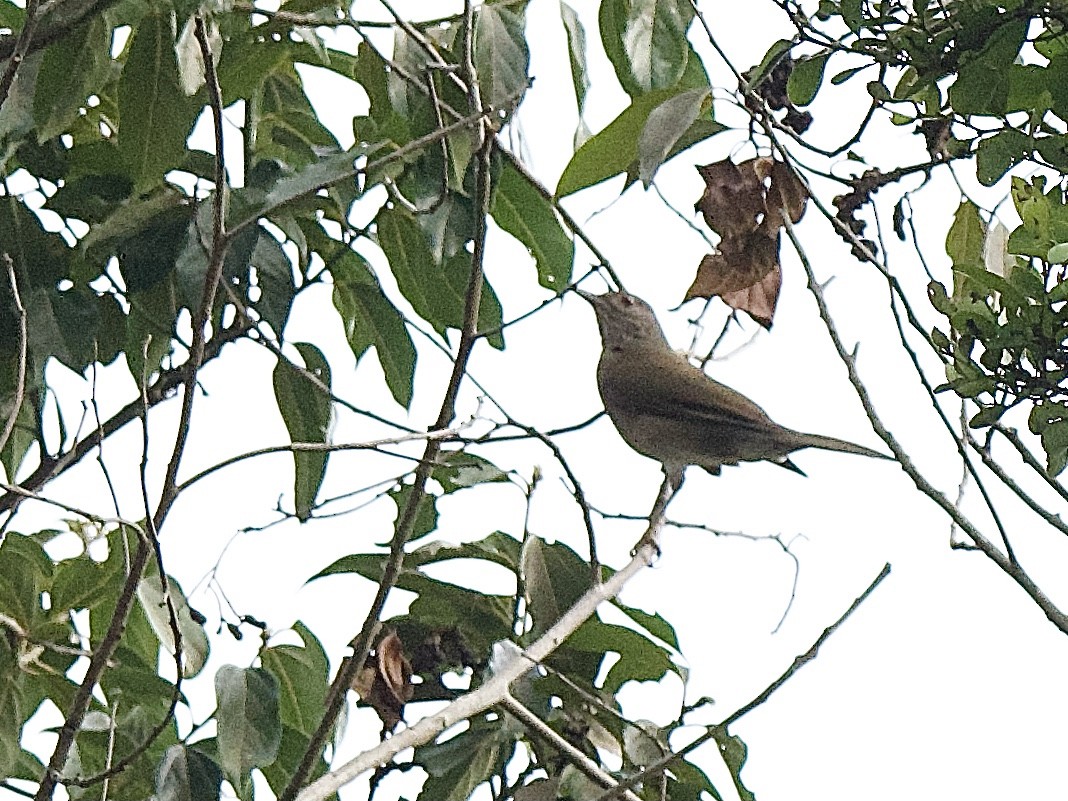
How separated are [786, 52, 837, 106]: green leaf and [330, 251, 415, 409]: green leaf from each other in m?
0.87

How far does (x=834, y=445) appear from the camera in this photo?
370cm

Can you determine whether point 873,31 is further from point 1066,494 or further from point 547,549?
point 547,549

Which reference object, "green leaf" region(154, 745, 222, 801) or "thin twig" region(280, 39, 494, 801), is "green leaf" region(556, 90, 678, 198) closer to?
"thin twig" region(280, 39, 494, 801)

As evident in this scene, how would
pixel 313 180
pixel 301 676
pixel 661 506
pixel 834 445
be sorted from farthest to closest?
pixel 834 445, pixel 661 506, pixel 301 676, pixel 313 180

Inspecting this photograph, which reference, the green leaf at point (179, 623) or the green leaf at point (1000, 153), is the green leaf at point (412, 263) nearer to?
Answer: the green leaf at point (179, 623)

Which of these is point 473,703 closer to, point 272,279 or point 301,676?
point 301,676

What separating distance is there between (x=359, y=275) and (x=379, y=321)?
0.37 feet

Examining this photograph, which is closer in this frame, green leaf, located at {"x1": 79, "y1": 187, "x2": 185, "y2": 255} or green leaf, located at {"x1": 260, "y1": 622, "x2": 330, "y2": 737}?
green leaf, located at {"x1": 79, "y1": 187, "x2": 185, "y2": 255}

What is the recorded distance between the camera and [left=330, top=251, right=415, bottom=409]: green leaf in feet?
8.87

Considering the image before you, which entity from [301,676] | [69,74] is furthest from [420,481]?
[69,74]

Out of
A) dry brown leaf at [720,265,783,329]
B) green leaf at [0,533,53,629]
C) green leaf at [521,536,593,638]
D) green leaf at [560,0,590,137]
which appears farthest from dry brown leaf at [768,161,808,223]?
green leaf at [0,533,53,629]

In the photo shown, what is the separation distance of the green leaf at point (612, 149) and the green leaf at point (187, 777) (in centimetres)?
106

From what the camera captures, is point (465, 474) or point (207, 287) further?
point (465, 474)

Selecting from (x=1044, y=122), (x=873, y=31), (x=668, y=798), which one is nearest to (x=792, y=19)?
(x=873, y=31)
